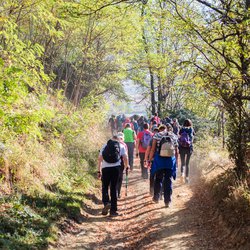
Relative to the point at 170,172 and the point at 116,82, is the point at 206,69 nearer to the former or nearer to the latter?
the point at 170,172

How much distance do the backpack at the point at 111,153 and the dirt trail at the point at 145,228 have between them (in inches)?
57.5

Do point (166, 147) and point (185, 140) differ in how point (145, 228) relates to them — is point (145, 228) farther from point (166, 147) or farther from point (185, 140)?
point (185, 140)

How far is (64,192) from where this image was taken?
903cm

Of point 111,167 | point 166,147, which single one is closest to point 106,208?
point 111,167

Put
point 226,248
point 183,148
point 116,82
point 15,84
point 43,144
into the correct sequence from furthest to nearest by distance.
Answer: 1. point 116,82
2. point 183,148
3. point 43,144
4. point 15,84
5. point 226,248

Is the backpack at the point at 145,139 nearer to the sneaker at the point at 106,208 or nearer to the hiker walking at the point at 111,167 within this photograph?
the hiker walking at the point at 111,167

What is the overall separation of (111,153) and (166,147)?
1.39m

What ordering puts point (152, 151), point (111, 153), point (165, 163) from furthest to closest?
point (152, 151)
point (165, 163)
point (111, 153)

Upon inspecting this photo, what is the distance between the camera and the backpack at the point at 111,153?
854 centimetres

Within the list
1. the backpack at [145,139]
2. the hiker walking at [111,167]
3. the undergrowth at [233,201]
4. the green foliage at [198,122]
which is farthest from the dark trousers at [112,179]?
the green foliage at [198,122]

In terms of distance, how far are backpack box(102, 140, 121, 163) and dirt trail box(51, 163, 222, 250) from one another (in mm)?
1461

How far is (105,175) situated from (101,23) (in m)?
8.32

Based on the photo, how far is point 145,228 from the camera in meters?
7.68

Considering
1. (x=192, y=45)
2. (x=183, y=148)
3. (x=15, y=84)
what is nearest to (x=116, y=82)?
(x=183, y=148)
